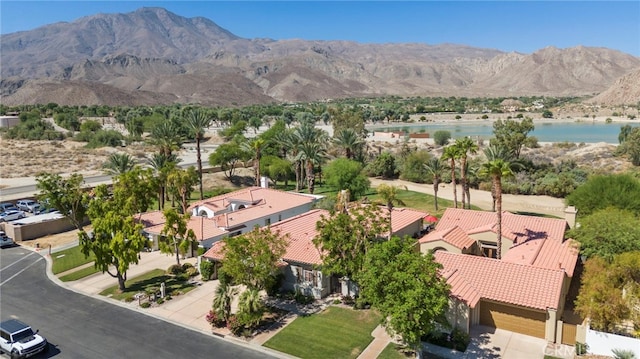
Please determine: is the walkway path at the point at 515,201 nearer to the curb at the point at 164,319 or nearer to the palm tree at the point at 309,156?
the palm tree at the point at 309,156

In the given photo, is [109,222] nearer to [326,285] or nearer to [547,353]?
[326,285]

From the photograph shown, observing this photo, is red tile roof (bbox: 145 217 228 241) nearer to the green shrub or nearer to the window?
the green shrub

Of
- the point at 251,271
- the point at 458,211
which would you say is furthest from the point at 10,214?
the point at 458,211

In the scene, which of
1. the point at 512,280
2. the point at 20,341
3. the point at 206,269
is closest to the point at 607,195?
the point at 512,280

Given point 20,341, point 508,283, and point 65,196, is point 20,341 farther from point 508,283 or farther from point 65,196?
point 508,283

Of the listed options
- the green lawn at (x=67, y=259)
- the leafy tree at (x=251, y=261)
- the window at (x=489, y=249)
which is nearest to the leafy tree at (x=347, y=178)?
the window at (x=489, y=249)

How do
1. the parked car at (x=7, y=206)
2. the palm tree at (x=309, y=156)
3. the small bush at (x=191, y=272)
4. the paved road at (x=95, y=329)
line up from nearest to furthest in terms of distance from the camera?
the paved road at (x=95, y=329) < the small bush at (x=191, y=272) < the parked car at (x=7, y=206) < the palm tree at (x=309, y=156)
